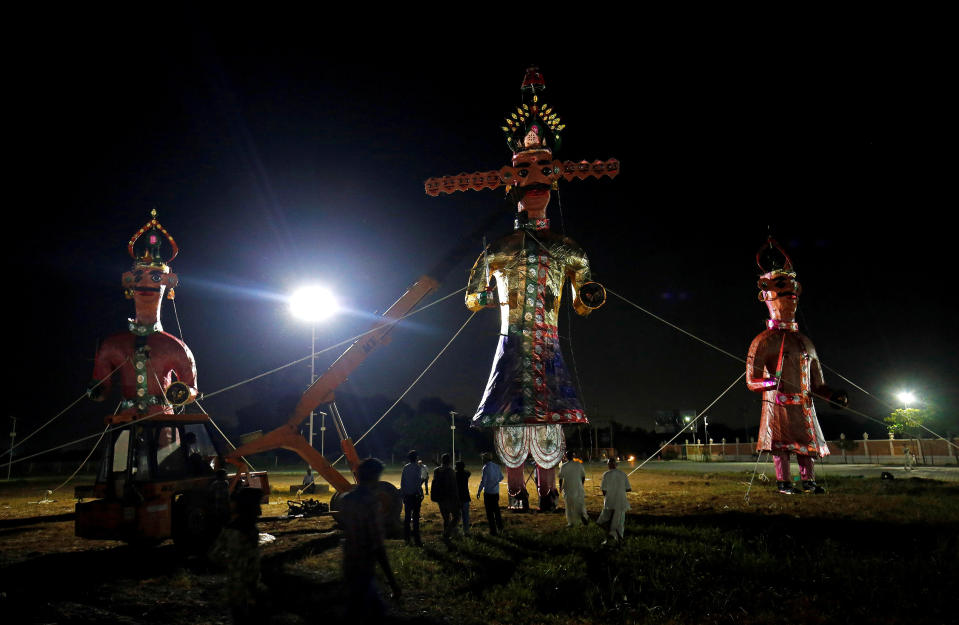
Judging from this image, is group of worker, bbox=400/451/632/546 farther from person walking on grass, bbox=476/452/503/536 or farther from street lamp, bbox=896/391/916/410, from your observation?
street lamp, bbox=896/391/916/410

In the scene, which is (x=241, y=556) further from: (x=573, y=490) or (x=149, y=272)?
(x=149, y=272)

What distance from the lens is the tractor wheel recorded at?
957cm

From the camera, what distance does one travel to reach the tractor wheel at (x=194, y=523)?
9570mm

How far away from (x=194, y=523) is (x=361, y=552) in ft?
21.0

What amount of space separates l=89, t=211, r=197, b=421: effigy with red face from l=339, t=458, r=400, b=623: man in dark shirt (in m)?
12.1

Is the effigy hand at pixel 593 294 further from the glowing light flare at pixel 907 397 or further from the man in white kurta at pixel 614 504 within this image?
the glowing light flare at pixel 907 397

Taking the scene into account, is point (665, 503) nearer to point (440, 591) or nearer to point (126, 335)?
point (440, 591)

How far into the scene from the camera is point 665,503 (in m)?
15.1

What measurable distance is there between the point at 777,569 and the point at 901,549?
2603 mm

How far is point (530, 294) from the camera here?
13.2 metres

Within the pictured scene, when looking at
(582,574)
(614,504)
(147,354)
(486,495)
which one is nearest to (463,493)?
(486,495)

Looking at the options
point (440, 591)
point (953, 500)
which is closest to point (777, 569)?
point (440, 591)

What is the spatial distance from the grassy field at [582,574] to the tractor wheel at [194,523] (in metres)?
0.38

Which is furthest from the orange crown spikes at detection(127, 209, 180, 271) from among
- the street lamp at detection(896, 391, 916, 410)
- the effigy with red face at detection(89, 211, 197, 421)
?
the street lamp at detection(896, 391, 916, 410)
